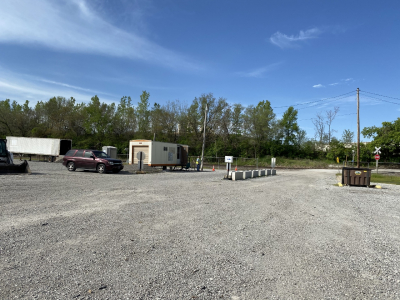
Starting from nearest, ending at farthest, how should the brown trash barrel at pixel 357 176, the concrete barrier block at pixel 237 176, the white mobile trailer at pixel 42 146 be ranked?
the brown trash barrel at pixel 357 176 → the concrete barrier block at pixel 237 176 → the white mobile trailer at pixel 42 146

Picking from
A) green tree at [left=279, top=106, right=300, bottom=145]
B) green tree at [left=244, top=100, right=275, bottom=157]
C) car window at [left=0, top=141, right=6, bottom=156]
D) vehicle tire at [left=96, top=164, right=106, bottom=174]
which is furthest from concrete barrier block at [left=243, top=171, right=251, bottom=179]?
green tree at [left=279, top=106, right=300, bottom=145]

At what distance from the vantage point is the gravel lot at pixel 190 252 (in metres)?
3.44

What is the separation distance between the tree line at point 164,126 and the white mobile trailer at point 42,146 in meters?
17.5

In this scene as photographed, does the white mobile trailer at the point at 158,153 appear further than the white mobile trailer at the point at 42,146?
No

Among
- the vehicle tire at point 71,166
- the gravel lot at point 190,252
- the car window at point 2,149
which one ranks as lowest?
the gravel lot at point 190,252

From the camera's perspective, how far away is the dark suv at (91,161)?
2067cm

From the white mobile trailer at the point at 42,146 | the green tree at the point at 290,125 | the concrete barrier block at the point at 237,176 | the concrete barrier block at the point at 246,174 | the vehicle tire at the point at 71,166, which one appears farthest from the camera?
the green tree at the point at 290,125

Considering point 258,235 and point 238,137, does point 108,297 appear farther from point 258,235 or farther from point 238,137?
point 238,137

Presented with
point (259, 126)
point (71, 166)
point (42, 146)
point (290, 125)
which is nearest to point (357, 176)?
point (71, 166)

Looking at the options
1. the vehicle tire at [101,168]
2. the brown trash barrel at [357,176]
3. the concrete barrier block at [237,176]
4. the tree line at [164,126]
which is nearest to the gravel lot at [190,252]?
the brown trash barrel at [357,176]

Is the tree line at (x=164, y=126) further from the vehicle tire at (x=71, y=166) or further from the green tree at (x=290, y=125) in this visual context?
the vehicle tire at (x=71, y=166)

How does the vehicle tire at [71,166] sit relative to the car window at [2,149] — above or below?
below

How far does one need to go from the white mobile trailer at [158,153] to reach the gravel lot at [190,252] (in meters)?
18.0

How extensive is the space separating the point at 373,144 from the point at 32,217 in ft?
210
